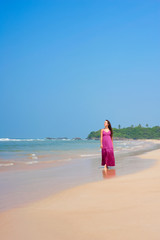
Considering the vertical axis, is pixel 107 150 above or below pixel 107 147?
below

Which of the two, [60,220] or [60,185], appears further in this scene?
[60,185]

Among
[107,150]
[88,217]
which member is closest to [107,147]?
[107,150]

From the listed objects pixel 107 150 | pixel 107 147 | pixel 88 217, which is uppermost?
pixel 107 147

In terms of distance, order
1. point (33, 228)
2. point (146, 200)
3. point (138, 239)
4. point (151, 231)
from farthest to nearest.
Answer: point (146, 200), point (33, 228), point (151, 231), point (138, 239)

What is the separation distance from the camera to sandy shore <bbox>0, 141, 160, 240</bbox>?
326 centimetres

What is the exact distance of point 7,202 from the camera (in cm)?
513

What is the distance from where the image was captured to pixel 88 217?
3893 mm

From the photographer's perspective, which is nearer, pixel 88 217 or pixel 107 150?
pixel 88 217

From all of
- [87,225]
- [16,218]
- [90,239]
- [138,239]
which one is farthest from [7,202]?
[138,239]

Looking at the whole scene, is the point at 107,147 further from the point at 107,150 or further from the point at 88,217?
the point at 88,217

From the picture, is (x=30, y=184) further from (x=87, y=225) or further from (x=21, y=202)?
(x=87, y=225)

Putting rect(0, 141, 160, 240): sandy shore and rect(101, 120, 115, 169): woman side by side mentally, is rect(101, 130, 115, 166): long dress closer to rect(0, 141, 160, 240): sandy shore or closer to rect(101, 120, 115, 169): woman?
rect(101, 120, 115, 169): woman

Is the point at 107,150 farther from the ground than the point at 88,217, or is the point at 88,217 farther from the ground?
the point at 107,150

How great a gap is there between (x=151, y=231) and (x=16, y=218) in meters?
2.00
